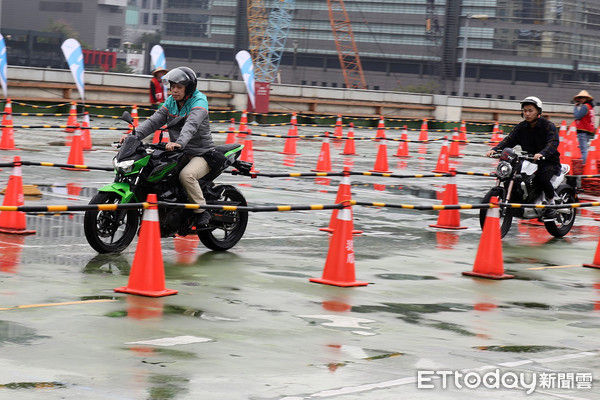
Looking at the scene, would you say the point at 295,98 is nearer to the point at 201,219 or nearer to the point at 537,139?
the point at 537,139

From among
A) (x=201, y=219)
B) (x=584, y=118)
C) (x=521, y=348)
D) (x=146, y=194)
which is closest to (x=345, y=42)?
(x=584, y=118)

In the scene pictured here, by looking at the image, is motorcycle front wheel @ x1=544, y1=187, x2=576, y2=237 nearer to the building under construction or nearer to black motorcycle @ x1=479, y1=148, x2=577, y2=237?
black motorcycle @ x1=479, y1=148, x2=577, y2=237

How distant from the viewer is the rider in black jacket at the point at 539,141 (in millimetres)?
15375

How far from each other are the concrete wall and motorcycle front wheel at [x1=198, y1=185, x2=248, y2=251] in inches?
1008

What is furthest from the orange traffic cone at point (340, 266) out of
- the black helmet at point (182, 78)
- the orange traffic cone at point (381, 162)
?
the orange traffic cone at point (381, 162)

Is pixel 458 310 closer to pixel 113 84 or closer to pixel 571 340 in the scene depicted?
pixel 571 340

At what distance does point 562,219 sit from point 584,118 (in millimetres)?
8551

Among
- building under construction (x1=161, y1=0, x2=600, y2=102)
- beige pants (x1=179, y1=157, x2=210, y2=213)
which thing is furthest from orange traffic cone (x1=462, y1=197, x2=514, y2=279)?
building under construction (x1=161, y1=0, x2=600, y2=102)

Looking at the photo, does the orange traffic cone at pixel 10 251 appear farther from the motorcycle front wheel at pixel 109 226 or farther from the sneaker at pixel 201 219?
the sneaker at pixel 201 219

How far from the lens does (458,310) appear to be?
9695 mm

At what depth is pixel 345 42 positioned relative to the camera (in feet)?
531

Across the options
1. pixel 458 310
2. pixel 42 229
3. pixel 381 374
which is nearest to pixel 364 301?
pixel 458 310

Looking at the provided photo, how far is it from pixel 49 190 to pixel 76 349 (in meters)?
10.2

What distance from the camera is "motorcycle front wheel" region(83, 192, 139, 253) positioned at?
432 inches
